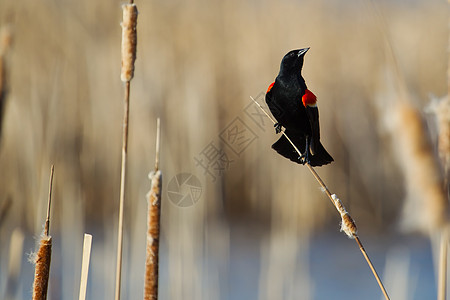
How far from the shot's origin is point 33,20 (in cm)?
420

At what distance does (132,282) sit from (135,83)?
4.19 ft

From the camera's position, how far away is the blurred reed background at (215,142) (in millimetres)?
3037

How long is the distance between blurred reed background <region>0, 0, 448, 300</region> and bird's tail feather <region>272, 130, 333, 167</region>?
146 centimetres

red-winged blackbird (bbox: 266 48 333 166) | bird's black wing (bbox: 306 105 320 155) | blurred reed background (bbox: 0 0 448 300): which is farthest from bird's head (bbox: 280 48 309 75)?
blurred reed background (bbox: 0 0 448 300)

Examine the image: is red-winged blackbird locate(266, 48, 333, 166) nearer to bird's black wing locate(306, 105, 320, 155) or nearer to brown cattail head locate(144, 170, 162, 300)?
bird's black wing locate(306, 105, 320, 155)

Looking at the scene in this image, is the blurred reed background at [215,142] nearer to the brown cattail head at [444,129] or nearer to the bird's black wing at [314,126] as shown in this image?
the bird's black wing at [314,126]

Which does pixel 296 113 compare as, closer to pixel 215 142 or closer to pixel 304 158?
pixel 304 158

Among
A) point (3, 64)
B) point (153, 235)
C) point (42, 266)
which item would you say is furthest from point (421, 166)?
point (3, 64)

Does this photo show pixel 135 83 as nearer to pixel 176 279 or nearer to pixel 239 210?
pixel 176 279

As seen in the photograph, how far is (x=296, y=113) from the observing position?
1285 millimetres

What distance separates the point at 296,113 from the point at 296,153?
0.10 metres

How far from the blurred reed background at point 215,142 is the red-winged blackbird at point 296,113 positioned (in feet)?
4.85

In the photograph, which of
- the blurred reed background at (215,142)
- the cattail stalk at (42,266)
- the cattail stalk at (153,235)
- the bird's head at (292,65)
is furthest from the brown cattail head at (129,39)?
the blurred reed background at (215,142)

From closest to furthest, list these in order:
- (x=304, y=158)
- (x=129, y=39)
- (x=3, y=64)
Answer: (x=129, y=39) < (x=304, y=158) < (x=3, y=64)
